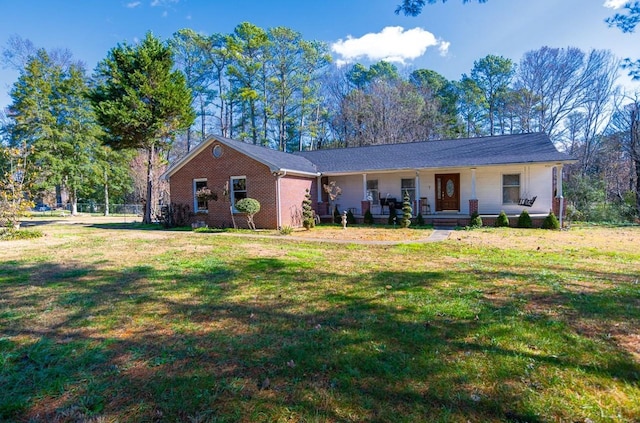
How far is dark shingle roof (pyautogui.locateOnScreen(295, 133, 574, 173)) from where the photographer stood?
588 inches

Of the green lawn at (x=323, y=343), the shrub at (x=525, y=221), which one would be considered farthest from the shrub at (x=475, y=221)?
the green lawn at (x=323, y=343)

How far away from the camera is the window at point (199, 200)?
16.5m

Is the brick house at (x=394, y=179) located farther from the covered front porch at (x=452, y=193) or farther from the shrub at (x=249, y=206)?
the shrub at (x=249, y=206)

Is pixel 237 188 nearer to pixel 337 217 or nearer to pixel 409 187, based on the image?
pixel 337 217

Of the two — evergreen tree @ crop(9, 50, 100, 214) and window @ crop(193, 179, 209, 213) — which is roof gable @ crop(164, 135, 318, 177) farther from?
evergreen tree @ crop(9, 50, 100, 214)

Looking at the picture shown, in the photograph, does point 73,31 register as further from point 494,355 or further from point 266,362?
point 494,355

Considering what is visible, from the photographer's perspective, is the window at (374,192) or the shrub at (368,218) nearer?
the shrub at (368,218)

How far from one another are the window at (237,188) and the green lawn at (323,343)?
8978mm

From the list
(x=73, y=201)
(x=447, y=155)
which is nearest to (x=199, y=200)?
(x=447, y=155)

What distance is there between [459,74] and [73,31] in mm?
32778

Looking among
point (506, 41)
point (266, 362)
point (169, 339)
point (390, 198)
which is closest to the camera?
point (266, 362)

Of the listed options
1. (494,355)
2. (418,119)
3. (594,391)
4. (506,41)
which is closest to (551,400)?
(594,391)

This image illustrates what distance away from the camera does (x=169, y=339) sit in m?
3.46

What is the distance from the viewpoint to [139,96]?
17.6m
